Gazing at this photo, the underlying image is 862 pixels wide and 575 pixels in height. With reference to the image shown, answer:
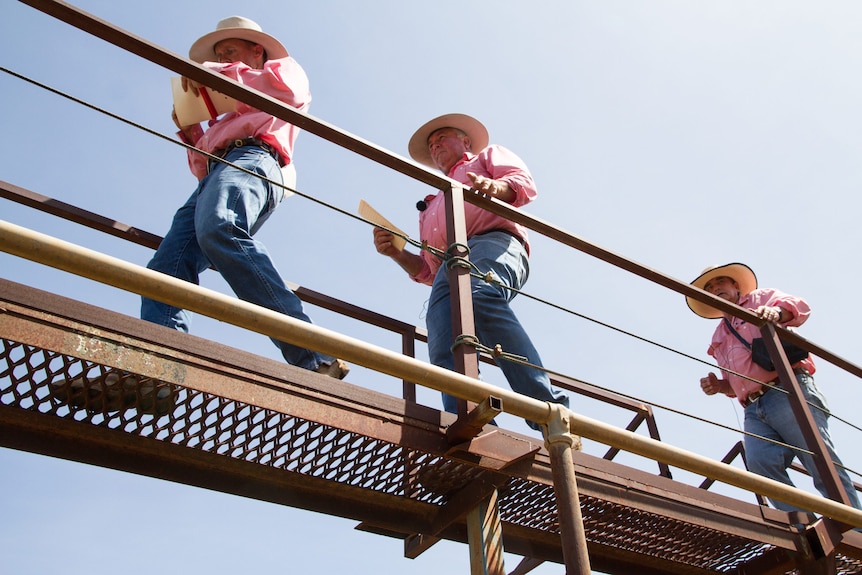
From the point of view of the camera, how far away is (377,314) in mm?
5137

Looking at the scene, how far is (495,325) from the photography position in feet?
13.6

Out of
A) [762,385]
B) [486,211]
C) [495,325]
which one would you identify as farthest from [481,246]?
[762,385]

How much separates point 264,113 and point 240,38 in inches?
30.4

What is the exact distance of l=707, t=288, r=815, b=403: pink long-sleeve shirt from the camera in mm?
6000

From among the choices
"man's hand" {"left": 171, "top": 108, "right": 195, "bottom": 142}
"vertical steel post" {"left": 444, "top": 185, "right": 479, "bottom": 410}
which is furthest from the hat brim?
"vertical steel post" {"left": 444, "top": 185, "right": 479, "bottom": 410}

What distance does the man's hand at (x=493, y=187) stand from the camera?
14.1ft

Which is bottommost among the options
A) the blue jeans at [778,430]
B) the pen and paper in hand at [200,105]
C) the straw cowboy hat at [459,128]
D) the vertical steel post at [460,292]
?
the vertical steel post at [460,292]

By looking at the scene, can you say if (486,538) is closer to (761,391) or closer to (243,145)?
(243,145)

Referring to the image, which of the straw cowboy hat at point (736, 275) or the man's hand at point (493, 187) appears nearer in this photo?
the man's hand at point (493, 187)

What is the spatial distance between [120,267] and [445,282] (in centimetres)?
220

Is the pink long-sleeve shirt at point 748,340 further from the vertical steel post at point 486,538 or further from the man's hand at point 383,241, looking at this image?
the vertical steel post at point 486,538

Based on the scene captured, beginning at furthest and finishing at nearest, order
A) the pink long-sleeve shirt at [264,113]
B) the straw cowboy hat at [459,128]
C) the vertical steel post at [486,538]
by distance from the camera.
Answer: the straw cowboy hat at [459,128]
the pink long-sleeve shirt at [264,113]
the vertical steel post at [486,538]

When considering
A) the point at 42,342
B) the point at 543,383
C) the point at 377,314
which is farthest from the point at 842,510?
the point at 42,342

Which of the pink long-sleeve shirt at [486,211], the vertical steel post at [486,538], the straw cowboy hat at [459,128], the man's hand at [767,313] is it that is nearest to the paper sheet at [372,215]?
the pink long-sleeve shirt at [486,211]
